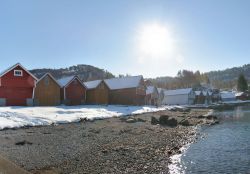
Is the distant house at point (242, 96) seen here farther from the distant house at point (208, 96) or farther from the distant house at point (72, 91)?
the distant house at point (72, 91)

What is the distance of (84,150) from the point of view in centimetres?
2155

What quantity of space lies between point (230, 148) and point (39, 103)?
3884 cm

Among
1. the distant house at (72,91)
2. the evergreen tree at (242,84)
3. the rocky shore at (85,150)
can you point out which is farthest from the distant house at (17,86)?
the evergreen tree at (242,84)

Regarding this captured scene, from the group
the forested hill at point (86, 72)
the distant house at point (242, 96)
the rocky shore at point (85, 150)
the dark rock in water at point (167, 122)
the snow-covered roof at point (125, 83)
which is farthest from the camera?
the distant house at point (242, 96)

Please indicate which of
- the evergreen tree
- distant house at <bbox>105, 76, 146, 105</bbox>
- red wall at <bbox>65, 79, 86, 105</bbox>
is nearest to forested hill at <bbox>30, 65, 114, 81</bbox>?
the evergreen tree

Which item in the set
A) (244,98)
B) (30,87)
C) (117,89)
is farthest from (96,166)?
(244,98)

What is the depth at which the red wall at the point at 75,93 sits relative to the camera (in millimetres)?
62906

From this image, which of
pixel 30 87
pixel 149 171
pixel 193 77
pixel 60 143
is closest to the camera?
pixel 149 171

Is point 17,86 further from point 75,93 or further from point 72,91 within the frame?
point 75,93

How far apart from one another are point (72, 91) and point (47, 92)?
681 centimetres

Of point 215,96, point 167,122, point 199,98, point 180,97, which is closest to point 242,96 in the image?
A: point 215,96

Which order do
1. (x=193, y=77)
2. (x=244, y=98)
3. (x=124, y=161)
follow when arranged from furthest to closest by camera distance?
1. (x=193, y=77)
2. (x=244, y=98)
3. (x=124, y=161)

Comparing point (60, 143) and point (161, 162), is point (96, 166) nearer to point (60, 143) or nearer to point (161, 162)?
point (161, 162)

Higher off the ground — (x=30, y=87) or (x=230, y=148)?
(x=30, y=87)
